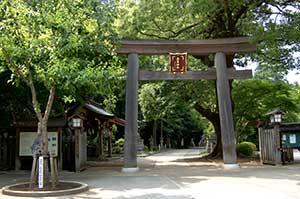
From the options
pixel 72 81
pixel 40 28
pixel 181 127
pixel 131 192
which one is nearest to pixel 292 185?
pixel 131 192

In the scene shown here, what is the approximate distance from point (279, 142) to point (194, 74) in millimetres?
5247

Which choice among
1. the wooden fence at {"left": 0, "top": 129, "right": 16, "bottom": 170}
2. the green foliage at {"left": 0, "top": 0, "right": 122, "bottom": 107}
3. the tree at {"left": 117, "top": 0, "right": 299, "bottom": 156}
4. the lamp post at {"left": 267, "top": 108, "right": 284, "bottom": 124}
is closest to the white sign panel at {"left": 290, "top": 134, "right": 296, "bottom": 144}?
the lamp post at {"left": 267, "top": 108, "right": 284, "bottom": 124}

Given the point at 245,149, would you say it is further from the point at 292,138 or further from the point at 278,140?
the point at 278,140

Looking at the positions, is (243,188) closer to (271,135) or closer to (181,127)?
(271,135)

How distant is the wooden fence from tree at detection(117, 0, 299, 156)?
7.44m

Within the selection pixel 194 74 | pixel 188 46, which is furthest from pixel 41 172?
pixel 188 46

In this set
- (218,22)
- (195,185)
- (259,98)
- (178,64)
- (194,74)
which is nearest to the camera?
(195,185)

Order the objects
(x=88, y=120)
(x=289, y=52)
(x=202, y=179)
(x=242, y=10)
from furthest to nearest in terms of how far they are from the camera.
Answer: (x=88, y=120) → (x=242, y=10) → (x=289, y=52) → (x=202, y=179)

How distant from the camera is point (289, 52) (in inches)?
806

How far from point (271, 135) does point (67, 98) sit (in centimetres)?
1176

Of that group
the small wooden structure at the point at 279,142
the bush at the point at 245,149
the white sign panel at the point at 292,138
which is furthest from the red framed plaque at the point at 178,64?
the bush at the point at 245,149

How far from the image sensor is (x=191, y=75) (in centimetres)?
1934

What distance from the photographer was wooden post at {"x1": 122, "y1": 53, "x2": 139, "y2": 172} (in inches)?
720

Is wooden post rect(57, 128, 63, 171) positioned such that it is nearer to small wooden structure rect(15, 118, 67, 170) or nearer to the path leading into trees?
small wooden structure rect(15, 118, 67, 170)
